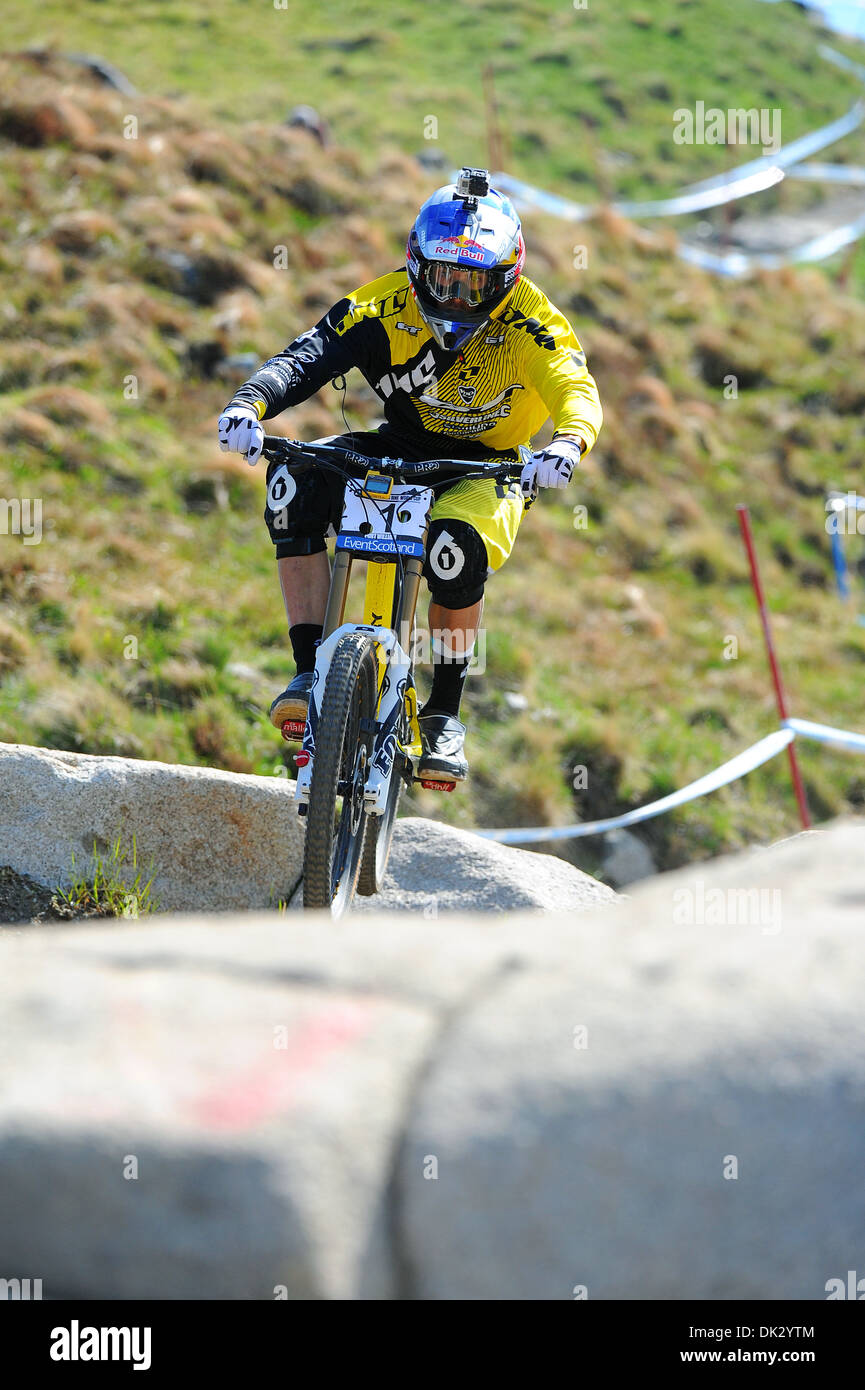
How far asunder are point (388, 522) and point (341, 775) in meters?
0.88

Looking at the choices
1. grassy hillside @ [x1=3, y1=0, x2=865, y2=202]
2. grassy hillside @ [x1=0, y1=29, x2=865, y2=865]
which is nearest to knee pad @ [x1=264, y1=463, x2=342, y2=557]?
grassy hillside @ [x1=0, y1=29, x2=865, y2=865]

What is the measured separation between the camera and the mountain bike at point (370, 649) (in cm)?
418

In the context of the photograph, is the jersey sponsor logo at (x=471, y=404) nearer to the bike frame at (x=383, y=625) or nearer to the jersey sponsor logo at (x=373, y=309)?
the jersey sponsor logo at (x=373, y=309)

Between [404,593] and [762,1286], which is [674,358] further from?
[762,1286]

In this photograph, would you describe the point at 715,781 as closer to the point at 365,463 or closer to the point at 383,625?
the point at 383,625

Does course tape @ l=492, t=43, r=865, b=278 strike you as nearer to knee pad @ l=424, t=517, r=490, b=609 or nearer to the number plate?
knee pad @ l=424, t=517, r=490, b=609

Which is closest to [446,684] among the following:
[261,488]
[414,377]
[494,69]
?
[414,377]

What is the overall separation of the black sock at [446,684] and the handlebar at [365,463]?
88cm

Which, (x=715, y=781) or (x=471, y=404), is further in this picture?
(x=715, y=781)

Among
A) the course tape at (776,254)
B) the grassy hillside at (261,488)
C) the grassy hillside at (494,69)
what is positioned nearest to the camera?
the grassy hillside at (261,488)

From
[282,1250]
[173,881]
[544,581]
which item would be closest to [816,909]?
[282,1250]

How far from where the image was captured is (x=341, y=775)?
14.0 ft

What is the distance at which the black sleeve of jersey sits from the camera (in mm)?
4706

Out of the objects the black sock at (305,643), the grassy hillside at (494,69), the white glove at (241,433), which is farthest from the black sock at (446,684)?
the grassy hillside at (494,69)
